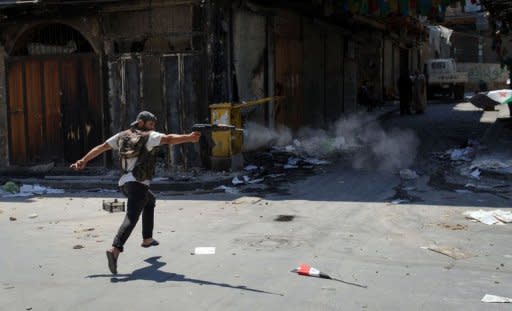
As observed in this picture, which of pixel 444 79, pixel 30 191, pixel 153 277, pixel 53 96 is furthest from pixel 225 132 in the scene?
pixel 444 79

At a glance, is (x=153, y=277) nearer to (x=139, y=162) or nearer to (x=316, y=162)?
(x=139, y=162)

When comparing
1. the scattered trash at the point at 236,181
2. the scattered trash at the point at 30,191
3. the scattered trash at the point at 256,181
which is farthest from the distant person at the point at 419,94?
the scattered trash at the point at 30,191

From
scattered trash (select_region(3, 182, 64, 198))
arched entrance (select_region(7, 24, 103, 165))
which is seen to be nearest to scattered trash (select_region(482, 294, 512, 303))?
scattered trash (select_region(3, 182, 64, 198))

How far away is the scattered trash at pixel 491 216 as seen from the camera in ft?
25.6

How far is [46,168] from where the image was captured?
13.8m

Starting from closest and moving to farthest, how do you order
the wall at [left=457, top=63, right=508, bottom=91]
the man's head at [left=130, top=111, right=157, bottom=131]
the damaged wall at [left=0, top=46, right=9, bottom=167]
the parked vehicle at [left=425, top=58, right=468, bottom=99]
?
the man's head at [left=130, top=111, right=157, bottom=131] → the damaged wall at [left=0, top=46, right=9, bottom=167] → the parked vehicle at [left=425, top=58, right=468, bottom=99] → the wall at [left=457, top=63, right=508, bottom=91]

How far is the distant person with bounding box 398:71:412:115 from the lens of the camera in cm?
2350

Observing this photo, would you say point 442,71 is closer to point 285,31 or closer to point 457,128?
point 457,128

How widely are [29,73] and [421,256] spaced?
1089cm

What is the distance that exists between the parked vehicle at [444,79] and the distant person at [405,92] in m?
11.9

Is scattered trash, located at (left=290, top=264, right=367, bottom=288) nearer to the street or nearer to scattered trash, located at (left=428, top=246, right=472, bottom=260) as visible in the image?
the street

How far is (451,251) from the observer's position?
252 inches

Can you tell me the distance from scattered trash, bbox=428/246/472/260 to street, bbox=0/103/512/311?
8 cm

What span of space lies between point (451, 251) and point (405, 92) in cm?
1814
